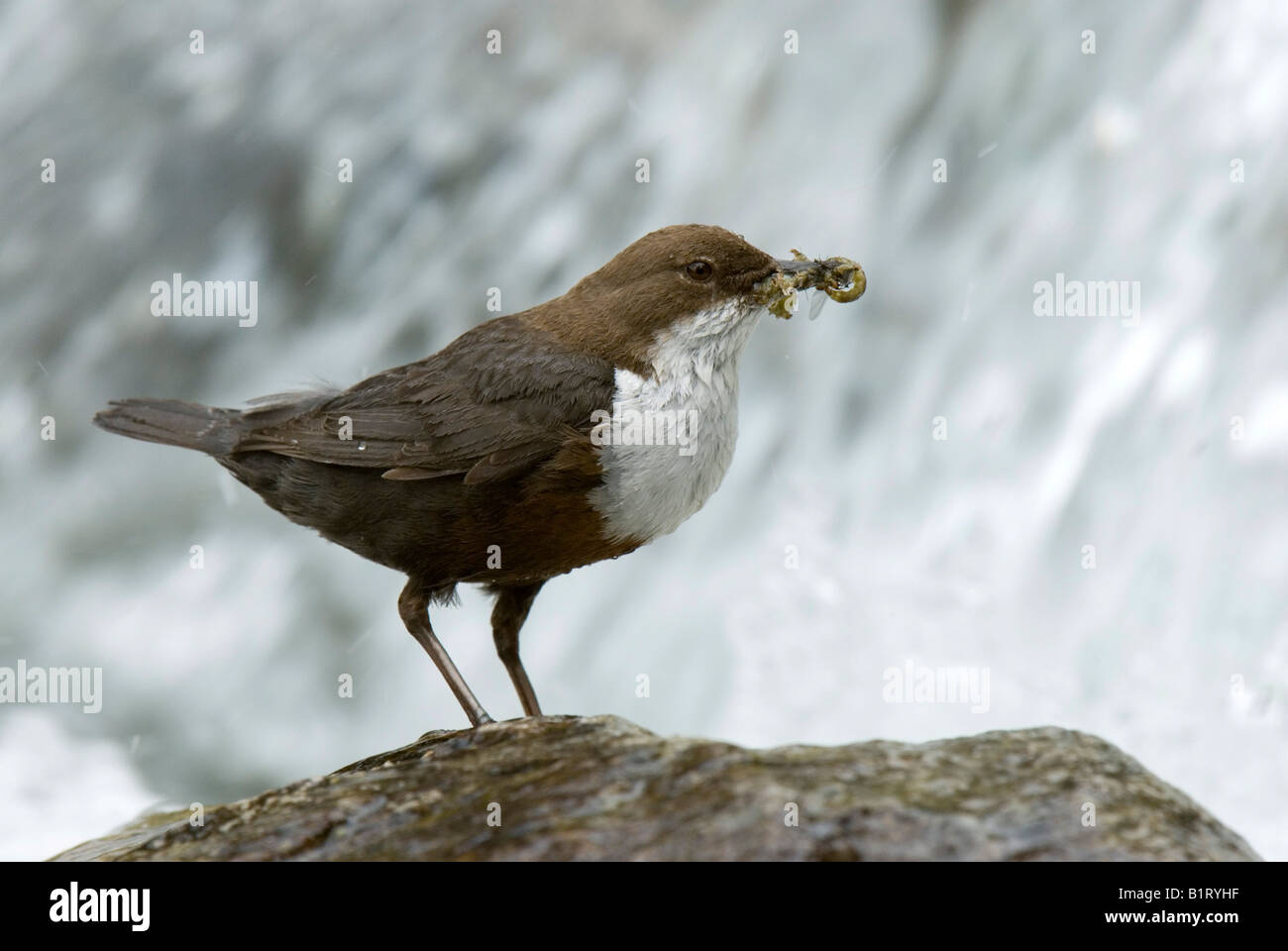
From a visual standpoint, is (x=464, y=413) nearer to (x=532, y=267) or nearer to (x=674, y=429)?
(x=674, y=429)

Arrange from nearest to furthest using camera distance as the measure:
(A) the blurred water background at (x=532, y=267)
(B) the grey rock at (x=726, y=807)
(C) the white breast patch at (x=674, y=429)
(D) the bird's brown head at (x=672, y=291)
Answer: (B) the grey rock at (x=726, y=807) < (C) the white breast patch at (x=674, y=429) < (D) the bird's brown head at (x=672, y=291) < (A) the blurred water background at (x=532, y=267)

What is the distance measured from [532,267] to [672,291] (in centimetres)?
374

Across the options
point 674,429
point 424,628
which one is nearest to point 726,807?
point 674,429

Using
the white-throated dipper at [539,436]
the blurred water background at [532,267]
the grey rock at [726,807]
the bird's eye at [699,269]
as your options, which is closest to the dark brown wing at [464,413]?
the white-throated dipper at [539,436]

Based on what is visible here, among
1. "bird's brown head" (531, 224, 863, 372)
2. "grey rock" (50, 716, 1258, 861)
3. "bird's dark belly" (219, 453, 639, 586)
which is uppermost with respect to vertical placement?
"bird's brown head" (531, 224, 863, 372)

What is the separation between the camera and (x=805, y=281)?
3.68 metres

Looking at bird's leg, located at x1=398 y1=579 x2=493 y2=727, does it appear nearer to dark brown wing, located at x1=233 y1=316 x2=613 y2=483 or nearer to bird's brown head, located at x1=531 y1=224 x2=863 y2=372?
dark brown wing, located at x1=233 y1=316 x2=613 y2=483

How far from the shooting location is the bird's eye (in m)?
3.56

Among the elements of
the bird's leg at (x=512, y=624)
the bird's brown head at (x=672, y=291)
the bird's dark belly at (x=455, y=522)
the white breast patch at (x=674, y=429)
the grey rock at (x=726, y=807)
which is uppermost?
the bird's brown head at (x=672, y=291)

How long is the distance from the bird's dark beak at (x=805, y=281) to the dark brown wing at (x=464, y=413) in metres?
0.54

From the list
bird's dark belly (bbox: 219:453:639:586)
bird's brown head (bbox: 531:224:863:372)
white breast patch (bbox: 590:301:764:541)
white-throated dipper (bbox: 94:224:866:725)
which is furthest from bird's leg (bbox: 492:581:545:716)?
bird's brown head (bbox: 531:224:863:372)

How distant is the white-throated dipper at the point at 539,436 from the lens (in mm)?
3387

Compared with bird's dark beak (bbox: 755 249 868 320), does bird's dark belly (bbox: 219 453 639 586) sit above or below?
below

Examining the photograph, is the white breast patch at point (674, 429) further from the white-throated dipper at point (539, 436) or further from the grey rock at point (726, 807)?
the grey rock at point (726, 807)
